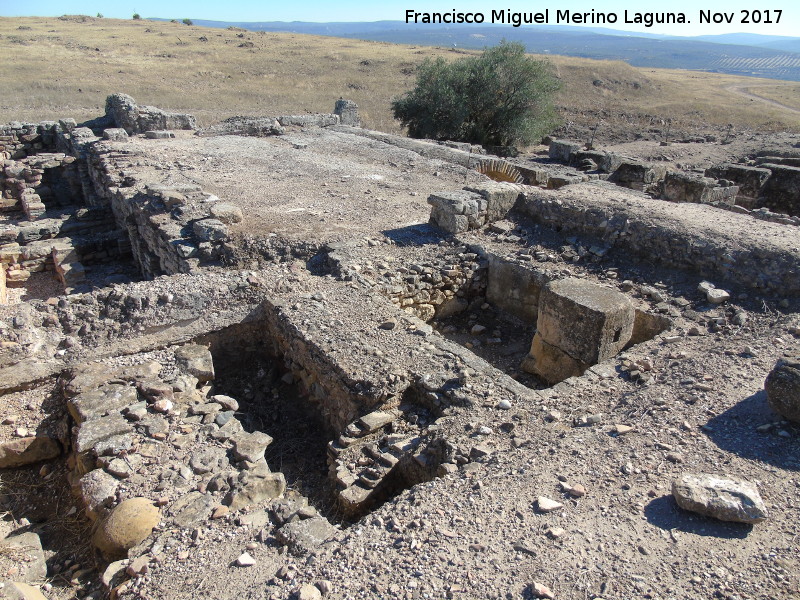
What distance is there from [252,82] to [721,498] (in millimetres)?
38220

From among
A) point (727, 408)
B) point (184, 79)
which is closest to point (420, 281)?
point (727, 408)

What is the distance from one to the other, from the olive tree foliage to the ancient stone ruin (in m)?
10.6

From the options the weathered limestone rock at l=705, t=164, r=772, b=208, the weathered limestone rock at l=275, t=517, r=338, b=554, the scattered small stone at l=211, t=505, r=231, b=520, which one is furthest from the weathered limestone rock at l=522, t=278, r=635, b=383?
the weathered limestone rock at l=705, t=164, r=772, b=208

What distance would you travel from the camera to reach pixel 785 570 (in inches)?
118

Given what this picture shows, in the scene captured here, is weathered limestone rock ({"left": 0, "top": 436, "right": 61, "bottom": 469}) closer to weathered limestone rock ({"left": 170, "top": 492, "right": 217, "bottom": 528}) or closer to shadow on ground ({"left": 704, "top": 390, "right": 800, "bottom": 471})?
weathered limestone rock ({"left": 170, "top": 492, "right": 217, "bottom": 528})

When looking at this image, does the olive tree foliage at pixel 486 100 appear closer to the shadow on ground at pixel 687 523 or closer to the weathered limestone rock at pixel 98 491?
the weathered limestone rock at pixel 98 491

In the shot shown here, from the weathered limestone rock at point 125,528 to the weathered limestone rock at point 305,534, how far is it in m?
0.98

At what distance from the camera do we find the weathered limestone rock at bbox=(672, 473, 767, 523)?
3.26 metres

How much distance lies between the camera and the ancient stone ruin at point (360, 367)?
3.71m

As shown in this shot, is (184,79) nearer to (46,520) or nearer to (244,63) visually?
(244,63)

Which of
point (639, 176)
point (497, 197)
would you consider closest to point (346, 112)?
point (639, 176)

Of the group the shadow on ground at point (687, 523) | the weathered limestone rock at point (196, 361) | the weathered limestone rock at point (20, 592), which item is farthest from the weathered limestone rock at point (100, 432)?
the shadow on ground at point (687, 523)

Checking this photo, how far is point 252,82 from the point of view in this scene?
1420 inches

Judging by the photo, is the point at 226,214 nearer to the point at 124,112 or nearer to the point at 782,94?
the point at 124,112
